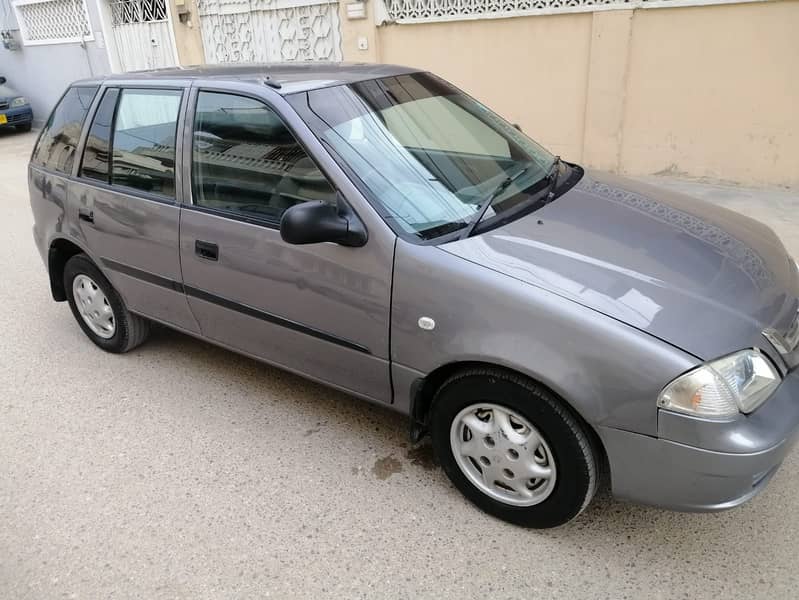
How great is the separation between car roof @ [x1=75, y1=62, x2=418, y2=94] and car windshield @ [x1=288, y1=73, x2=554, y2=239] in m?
0.08

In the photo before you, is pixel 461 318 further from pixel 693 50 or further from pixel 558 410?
pixel 693 50

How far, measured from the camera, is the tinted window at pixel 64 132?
152 inches

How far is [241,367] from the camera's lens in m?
3.98

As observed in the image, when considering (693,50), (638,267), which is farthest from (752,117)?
(638,267)

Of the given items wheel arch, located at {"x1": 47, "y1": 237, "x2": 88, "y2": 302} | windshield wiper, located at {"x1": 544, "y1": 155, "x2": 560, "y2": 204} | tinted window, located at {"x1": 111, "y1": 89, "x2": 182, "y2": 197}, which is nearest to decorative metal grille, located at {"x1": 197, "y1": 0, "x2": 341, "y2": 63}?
wheel arch, located at {"x1": 47, "y1": 237, "x2": 88, "y2": 302}

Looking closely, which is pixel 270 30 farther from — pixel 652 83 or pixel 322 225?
pixel 322 225

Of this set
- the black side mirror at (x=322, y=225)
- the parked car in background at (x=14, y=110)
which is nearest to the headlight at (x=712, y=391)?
the black side mirror at (x=322, y=225)

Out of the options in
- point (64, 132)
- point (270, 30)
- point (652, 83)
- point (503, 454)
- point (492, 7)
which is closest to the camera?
point (503, 454)

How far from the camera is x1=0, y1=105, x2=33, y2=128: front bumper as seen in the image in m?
13.5

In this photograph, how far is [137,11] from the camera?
11961mm

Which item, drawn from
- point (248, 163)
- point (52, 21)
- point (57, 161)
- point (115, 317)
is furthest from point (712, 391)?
point (52, 21)

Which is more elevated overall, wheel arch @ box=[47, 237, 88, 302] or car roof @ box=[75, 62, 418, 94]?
car roof @ box=[75, 62, 418, 94]

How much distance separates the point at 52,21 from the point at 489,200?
14.4 metres

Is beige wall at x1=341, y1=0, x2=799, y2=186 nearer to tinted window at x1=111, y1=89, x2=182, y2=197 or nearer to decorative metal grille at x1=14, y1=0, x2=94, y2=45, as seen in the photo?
tinted window at x1=111, y1=89, x2=182, y2=197
